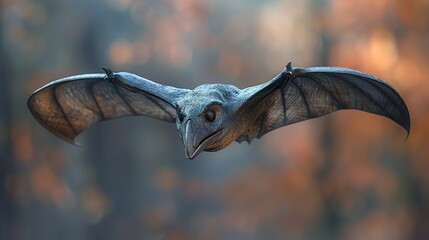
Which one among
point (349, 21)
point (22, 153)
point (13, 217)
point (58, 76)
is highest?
point (349, 21)

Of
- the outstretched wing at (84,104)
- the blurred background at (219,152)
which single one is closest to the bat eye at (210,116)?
the outstretched wing at (84,104)

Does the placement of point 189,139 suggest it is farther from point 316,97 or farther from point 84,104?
point 84,104

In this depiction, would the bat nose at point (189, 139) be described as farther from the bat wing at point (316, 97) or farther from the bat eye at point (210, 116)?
the bat wing at point (316, 97)

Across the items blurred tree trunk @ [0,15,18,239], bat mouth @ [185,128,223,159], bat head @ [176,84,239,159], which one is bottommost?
blurred tree trunk @ [0,15,18,239]

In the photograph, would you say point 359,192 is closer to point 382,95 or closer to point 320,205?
point 320,205

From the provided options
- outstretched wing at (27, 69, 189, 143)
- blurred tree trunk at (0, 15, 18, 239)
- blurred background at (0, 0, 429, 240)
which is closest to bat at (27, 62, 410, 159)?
outstretched wing at (27, 69, 189, 143)

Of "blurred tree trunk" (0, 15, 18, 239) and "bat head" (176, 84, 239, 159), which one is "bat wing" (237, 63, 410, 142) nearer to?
"bat head" (176, 84, 239, 159)

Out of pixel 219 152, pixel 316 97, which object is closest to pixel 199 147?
pixel 316 97

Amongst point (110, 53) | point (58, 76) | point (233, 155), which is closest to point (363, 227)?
point (233, 155)
